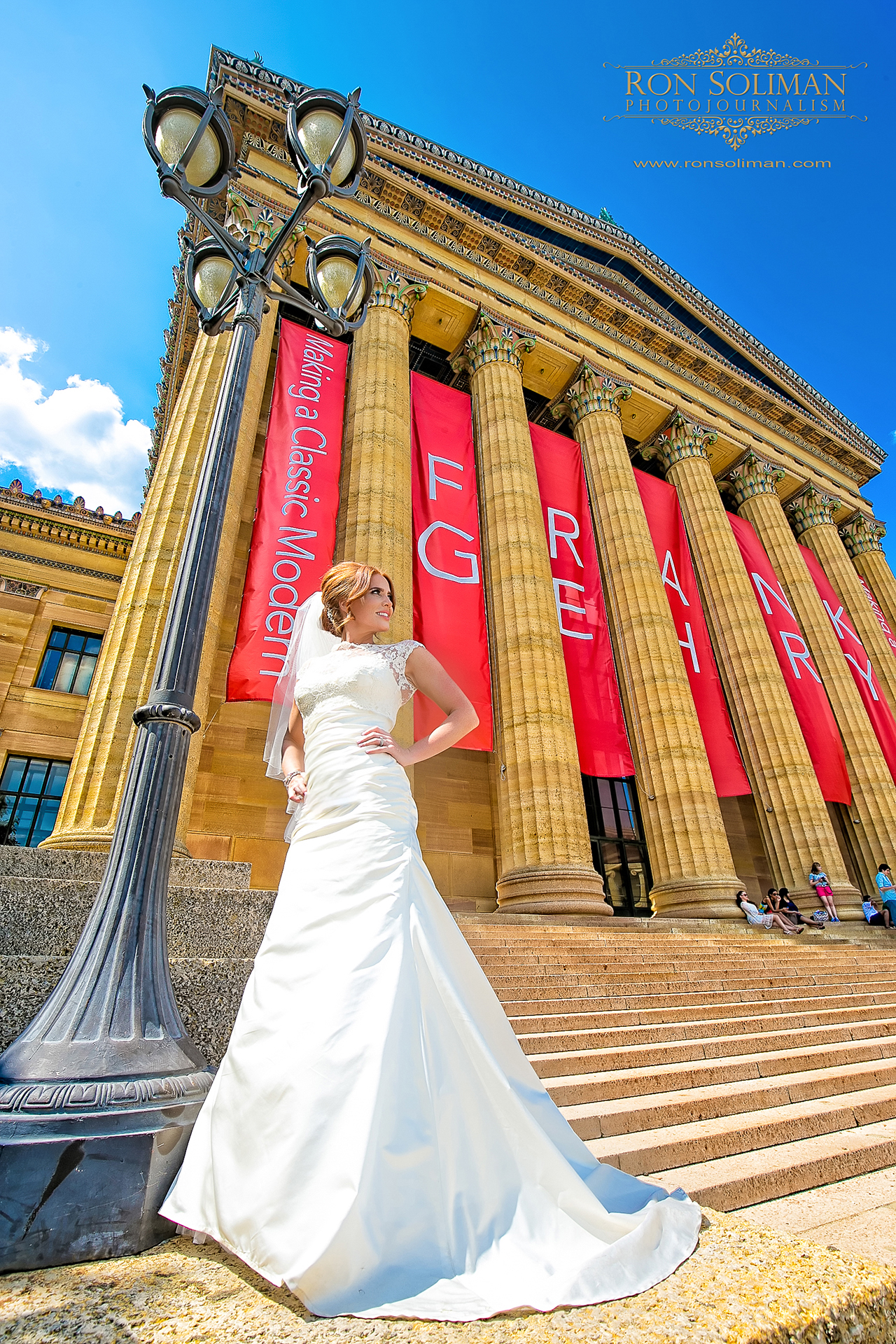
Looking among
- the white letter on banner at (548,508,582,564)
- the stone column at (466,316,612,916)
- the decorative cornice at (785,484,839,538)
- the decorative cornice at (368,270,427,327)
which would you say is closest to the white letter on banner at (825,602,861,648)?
the decorative cornice at (785,484,839,538)

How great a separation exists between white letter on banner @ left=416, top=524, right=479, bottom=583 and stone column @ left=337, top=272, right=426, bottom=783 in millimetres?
324

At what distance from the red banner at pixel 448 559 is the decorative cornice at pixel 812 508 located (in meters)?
13.9

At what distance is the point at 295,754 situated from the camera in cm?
260

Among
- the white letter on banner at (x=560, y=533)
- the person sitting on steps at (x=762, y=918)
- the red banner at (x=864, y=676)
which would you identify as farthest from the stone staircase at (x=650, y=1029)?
the red banner at (x=864, y=676)

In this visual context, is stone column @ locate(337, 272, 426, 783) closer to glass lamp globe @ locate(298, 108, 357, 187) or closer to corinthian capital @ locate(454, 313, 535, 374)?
corinthian capital @ locate(454, 313, 535, 374)

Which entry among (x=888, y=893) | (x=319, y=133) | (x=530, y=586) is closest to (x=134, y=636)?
(x=319, y=133)

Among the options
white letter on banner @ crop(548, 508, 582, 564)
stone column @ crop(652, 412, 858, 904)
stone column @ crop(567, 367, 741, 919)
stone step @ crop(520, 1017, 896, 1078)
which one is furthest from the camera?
stone column @ crop(652, 412, 858, 904)

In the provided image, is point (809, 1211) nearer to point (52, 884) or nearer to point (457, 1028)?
point (457, 1028)

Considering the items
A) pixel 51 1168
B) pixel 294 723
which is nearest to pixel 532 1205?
pixel 51 1168

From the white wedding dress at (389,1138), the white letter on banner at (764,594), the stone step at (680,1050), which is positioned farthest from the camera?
the white letter on banner at (764,594)

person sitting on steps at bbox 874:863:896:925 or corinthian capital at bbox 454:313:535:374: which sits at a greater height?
corinthian capital at bbox 454:313:535:374

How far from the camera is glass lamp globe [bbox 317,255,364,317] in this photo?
190 inches

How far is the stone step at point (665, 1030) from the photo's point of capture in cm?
445

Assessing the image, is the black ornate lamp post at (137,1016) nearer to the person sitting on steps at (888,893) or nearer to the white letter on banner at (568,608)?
the white letter on banner at (568,608)
